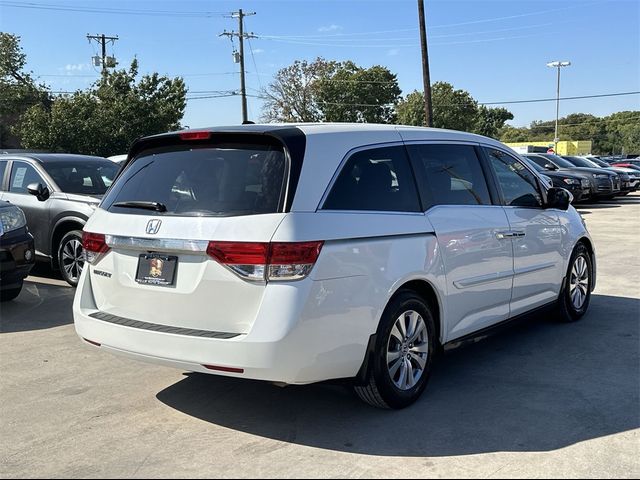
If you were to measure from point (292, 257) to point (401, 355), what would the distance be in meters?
1.17

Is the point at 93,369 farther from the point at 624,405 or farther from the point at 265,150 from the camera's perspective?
the point at 624,405

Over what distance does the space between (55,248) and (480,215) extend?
593 centimetres

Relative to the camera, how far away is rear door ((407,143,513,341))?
4.33 m

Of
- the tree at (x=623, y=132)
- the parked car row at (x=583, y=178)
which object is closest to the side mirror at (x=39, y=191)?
the parked car row at (x=583, y=178)

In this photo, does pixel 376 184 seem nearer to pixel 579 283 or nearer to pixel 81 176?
pixel 579 283

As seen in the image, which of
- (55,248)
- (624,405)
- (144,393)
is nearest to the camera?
(624,405)

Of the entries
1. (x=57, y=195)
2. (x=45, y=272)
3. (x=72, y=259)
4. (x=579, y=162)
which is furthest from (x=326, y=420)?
(x=579, y=162)

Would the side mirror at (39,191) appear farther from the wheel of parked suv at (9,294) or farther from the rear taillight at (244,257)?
the rear taillight at (244,257)

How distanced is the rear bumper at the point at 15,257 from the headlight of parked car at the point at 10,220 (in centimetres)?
6

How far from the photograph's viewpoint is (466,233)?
448 cm

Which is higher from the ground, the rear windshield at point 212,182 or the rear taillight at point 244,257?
the rear windshield at point 212,182

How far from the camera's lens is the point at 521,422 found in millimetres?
3801

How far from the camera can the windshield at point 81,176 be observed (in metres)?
8.48

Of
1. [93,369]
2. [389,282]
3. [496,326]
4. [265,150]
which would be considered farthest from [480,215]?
[93,369]
